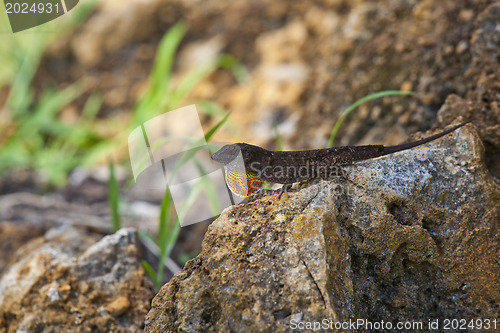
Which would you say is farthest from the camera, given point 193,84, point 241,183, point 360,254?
point 193,84

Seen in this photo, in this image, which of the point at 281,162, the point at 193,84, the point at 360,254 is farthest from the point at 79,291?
the point at 193,84

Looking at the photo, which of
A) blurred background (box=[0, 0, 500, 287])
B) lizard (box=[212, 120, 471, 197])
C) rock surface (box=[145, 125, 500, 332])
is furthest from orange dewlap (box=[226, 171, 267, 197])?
blurred background (box=[0, 0, 500, 287])

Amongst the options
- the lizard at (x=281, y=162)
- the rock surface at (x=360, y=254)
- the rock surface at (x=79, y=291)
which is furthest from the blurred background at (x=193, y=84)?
the rock surface at (x=360, y=254)

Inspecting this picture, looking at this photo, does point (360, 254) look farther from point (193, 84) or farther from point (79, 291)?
point (193, 84)

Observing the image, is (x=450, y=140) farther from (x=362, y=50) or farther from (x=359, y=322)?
(x=362, y=50)

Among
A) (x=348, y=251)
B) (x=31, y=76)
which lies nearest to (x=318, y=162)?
(x=348, y=251)

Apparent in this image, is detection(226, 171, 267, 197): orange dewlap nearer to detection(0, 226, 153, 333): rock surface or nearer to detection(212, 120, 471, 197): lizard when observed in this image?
detection(212, 120, 471, 197): lizard
